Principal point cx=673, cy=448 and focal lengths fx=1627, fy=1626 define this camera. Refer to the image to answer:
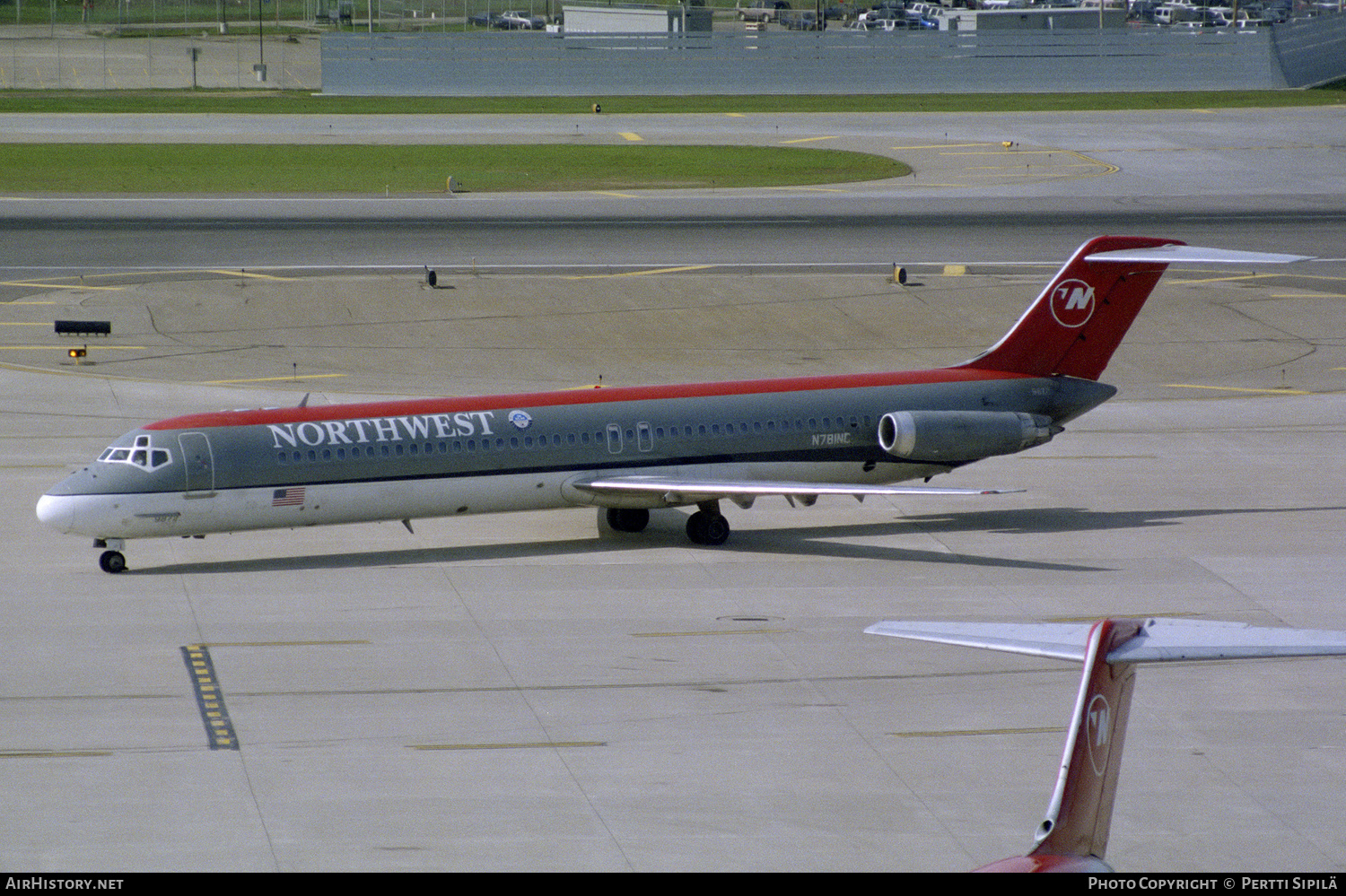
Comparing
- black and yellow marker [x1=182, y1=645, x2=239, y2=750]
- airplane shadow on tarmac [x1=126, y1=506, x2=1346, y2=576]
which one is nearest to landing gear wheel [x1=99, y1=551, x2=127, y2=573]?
airplane shadow on tarmac [x1=126, y1=506, x2=1346, y2=576]

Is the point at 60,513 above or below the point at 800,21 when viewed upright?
below

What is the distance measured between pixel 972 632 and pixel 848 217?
200 ft

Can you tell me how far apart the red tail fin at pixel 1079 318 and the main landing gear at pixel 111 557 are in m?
17.9

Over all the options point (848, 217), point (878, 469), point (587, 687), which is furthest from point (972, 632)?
point (848, 217)

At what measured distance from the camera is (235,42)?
15088 centimetres

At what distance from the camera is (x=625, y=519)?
33594 mm

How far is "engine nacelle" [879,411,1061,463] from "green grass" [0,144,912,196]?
48889 millimetres

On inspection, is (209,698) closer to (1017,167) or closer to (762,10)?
A: (1017,167)

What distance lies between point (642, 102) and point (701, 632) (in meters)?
93.3

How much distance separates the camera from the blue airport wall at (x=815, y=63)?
11919 centimetres

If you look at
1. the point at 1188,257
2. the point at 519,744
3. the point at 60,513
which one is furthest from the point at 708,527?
the point at 60,513

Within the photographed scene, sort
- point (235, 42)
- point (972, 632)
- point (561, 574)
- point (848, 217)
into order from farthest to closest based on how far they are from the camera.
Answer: point (235, 42) < point (848, 217) < point (561, 574) < point (972, 632)
